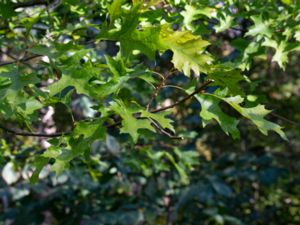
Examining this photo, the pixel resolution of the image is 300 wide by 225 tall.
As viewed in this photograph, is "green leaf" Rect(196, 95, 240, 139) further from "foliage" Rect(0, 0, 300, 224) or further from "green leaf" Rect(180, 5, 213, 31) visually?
"green leaf" Rect(180, 5, 213, 31)

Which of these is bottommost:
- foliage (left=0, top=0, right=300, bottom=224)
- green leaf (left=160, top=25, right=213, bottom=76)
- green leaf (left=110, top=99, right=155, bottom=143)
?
foliage (left=0, top=0, right=300, bottom=224)

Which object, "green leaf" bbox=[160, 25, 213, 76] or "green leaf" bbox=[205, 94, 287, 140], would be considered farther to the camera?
"green leaf" bbox=[205, 94, 287, 140]

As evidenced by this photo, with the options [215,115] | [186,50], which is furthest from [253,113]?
[186,50]

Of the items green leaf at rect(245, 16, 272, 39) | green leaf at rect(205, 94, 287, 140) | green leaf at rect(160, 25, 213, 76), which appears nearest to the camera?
green leaf at rect(160, 25, 213, 76)

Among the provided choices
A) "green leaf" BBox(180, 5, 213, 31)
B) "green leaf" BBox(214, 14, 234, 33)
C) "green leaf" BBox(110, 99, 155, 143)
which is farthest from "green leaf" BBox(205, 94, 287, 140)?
"green leaf" BBox(214, 14, 234, 33)

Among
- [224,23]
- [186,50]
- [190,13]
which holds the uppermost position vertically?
[186,50]

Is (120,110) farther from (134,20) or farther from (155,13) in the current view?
(155,13)

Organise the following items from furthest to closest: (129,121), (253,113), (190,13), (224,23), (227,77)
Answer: (224,23) → (190,13) → (253,113) → (227,77) → (129,121)

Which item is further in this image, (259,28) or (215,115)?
(259,28)

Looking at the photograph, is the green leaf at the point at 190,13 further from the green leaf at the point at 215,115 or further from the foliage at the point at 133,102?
the green leaf at the point at 215,115

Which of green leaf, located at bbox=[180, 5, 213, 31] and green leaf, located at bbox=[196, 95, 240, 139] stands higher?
green leaf, located at bbox=[180, 5, 213, 31]

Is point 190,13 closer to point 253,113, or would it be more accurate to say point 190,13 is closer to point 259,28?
point 259,28

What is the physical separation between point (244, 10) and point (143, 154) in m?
1.29

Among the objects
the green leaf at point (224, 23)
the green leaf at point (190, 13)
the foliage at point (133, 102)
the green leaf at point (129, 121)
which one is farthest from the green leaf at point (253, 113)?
the green leaf at point (224, 23)
